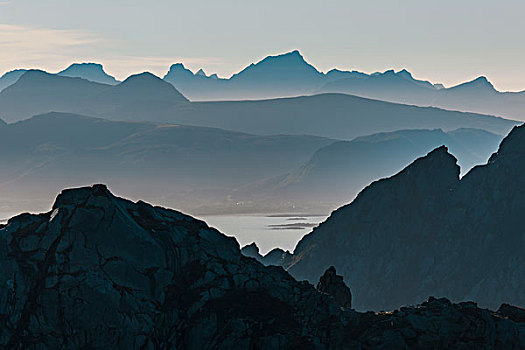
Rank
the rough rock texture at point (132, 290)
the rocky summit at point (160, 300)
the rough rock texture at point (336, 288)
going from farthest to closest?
the rough rock texture at point (336, 288) < the rocky summit at point (160, 300) < the rough rock texture at point (132, 290)

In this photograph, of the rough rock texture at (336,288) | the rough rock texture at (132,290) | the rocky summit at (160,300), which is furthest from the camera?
the rough rock texture at (336,288)

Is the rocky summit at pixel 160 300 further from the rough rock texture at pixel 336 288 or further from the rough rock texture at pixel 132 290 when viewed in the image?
the rough rock texture at pixel 336 288

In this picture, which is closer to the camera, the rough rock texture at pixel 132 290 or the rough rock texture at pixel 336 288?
the rough rock texture at pixel 132 290

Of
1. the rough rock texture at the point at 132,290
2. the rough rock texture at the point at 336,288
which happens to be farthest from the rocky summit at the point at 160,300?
the rough rock texture at the point at 336,288

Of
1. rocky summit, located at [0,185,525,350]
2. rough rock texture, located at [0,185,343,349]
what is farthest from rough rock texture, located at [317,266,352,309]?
rough rock texture, located at [0,185,343,349]

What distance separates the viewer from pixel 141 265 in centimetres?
8912

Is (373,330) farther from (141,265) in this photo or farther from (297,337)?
(141,265)

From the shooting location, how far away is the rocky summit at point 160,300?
8556 cm

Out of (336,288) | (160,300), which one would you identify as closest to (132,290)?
(160,300)

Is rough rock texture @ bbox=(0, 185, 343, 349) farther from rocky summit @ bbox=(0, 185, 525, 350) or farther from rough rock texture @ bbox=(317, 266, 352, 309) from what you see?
rough rock texture @ bbox=(317, 266, 352, 309)

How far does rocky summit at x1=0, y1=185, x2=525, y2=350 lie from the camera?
85.6m

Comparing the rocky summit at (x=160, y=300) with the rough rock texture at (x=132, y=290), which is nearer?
the rough rock texture at (x=132, y=290)

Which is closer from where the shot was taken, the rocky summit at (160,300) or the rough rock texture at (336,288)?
the rocky summit at (160,300)

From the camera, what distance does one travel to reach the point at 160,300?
88.4 metres
